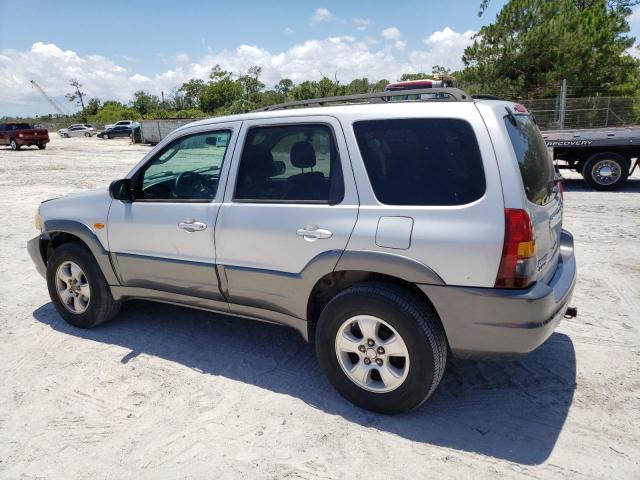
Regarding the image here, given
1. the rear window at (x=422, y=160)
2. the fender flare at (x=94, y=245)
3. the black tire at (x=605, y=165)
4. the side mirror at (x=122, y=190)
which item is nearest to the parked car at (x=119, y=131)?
the black tire at (x=605, y=165)

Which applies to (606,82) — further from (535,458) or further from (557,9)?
(535,458)

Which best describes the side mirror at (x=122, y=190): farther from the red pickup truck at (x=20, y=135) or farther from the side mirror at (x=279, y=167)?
the red pickup truck at (x=20, y=135)

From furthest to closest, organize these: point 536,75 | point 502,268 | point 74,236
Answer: point 536,75 < point 74,236 < point 502,268

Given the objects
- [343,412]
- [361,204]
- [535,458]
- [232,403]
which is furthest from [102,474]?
[535,458]

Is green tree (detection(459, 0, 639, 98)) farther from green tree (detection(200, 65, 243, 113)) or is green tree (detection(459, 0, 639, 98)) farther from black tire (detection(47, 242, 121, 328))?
green tree (detection(200, 65, 243, 113))

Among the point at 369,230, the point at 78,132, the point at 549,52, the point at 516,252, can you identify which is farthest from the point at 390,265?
the point at 78,132

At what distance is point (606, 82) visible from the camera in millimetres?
26203

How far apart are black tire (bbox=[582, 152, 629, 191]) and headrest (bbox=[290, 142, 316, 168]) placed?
995cm

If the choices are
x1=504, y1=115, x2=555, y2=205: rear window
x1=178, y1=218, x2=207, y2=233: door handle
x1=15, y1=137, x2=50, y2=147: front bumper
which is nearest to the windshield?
x1=15, y1=137, x2=50, y2=147: front bumper

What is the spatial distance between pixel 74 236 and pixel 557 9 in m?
29.5

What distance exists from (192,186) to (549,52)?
87.3 feet

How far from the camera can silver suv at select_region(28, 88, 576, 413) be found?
2.64 meters

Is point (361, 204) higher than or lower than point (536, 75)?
lower

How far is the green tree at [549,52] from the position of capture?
2503cm
